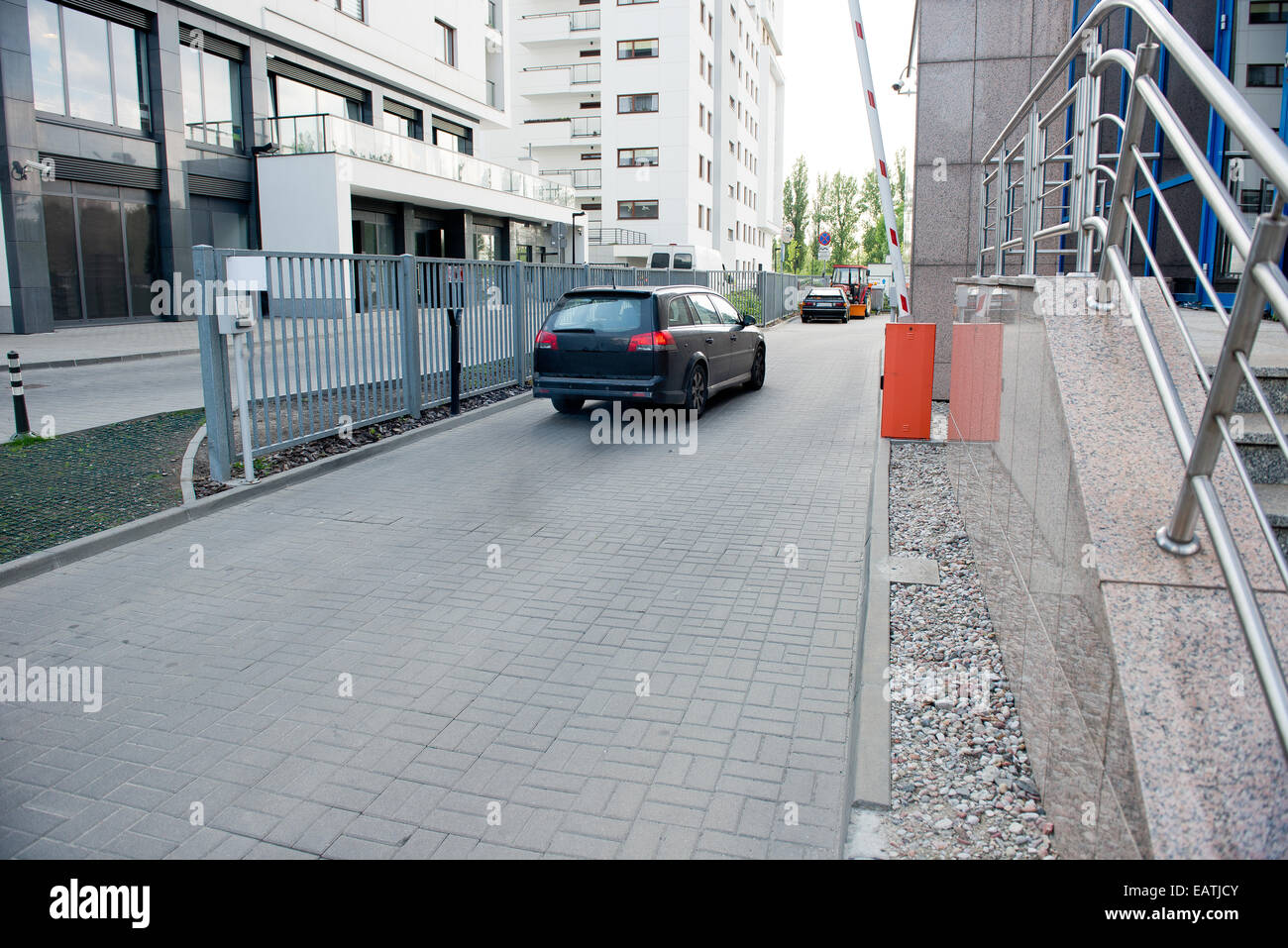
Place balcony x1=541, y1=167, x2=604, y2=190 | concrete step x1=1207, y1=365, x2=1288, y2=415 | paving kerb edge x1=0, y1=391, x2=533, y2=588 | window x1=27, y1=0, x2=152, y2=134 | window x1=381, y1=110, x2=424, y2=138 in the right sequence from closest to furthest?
concrete step x1=1207, y1=365, x2=1288, y2=415
paving kerb edge x1=0, y1=391, x2=533, y2=588
window x1=27, y1=0, x2=152, y2=134
window x1=381, y1=110, x2=424, y2=138
balcony x1=541, y1=167, x2=604, y2=190

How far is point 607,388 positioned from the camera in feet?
37.6

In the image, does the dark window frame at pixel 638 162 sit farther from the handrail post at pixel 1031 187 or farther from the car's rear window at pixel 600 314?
the handrail post at pixel 1031 187

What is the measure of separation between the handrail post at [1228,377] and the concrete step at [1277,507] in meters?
0.69

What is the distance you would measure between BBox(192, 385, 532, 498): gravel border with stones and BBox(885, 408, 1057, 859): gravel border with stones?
19.4 feet

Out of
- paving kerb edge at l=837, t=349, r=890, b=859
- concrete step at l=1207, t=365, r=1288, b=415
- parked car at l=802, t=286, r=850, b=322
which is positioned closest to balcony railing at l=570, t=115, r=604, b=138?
parked car at l=802, t=286, r=850, b=322

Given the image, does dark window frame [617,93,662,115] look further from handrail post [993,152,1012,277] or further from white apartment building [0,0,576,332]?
handrail post [993,152,1012,277]

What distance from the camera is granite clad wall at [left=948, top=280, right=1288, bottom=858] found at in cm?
213

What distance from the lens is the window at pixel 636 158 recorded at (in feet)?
176

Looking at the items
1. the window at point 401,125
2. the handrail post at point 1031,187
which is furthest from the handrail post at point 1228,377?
the window at point 401,125
